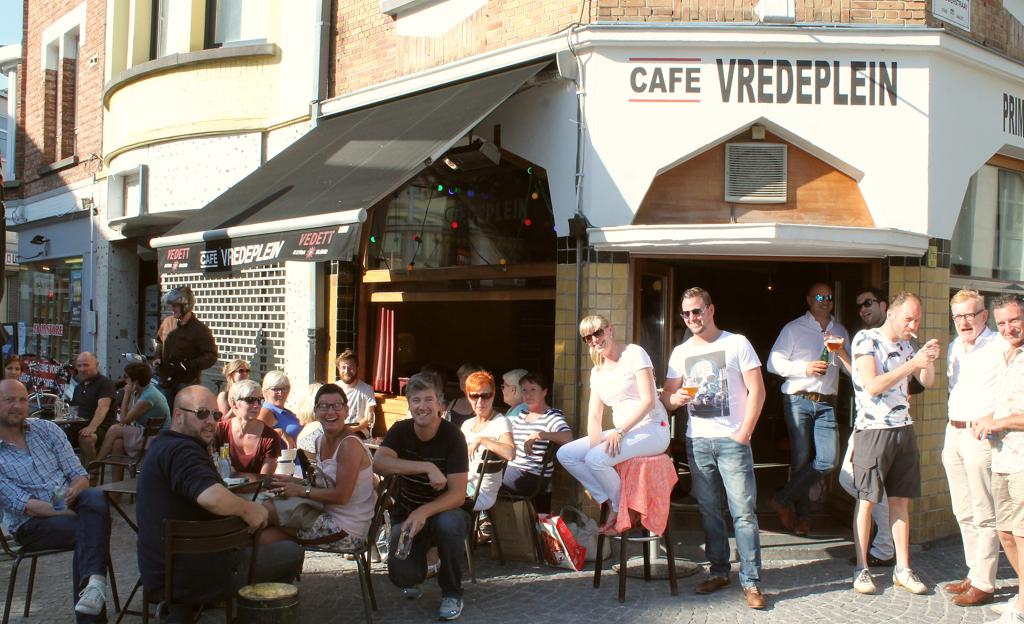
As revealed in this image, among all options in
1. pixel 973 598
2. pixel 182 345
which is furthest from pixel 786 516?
pixel 182 345

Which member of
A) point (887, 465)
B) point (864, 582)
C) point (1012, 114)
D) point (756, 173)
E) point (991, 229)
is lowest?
point (864, 582)

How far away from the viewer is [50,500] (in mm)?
4984

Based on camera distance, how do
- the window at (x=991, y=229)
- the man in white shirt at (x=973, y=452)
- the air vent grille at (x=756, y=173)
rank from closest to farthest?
the man in white shirt at (x=973, y=452), the air vent grille at (x=756, y=173), the window at (x=991, y=229)

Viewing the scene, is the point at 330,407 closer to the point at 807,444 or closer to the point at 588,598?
the point at 588,598

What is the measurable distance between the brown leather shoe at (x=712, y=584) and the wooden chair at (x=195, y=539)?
9.22 feet

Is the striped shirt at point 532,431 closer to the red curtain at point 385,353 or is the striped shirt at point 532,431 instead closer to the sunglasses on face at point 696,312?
the sunglasses on face at point 696,312

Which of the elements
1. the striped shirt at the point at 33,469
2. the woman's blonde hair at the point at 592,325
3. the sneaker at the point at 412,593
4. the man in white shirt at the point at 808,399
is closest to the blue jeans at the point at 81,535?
the striped shirt at the point at 33,469

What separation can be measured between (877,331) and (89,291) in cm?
1116

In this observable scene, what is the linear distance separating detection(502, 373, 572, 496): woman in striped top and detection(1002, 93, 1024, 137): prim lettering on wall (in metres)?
4.35

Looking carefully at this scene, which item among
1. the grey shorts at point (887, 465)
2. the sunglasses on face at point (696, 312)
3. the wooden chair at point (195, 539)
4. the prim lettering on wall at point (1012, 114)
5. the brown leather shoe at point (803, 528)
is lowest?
the brown leather shoe at point (803, 528)

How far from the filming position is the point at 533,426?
647 centimetres

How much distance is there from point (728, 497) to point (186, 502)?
3089 mm

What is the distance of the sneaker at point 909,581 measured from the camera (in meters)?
5.55

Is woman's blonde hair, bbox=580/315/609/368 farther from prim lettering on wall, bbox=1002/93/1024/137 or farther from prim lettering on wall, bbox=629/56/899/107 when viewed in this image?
prim lettering on wall, bbox=1002/93/1024/137
